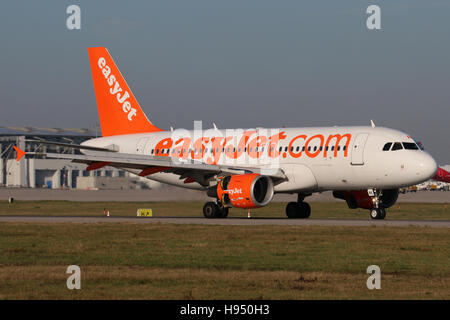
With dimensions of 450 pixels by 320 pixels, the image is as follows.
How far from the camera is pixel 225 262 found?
19438mm

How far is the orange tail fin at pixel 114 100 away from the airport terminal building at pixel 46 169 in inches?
2308

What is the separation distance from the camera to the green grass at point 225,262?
586 inches

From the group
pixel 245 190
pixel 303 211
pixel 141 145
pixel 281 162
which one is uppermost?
pixel 141 145

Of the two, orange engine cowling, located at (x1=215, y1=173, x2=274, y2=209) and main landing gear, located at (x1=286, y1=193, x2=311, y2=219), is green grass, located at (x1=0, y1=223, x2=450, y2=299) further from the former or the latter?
main landing gear, located at (x1=286, y1=193, x2=311, y2=219)

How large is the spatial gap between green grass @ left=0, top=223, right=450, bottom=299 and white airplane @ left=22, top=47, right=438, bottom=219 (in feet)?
19.3

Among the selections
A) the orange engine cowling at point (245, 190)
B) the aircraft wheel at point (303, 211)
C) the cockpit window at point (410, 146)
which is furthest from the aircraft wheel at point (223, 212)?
the cockpit window at point (410, 146)

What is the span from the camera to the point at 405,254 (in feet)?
69.2

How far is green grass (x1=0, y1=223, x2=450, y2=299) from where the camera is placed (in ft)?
48.8

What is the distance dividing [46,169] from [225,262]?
11325 centimetres

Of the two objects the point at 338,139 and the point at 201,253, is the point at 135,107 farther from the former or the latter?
the point at 201,253

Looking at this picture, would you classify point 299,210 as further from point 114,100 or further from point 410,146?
point 114,100

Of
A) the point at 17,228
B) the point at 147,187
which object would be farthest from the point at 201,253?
the point at 147,187

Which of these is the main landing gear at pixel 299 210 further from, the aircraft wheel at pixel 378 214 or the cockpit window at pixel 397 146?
the cockpit window at pixel 397 146

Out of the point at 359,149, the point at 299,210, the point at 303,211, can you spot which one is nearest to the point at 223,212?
the point at 299,210
